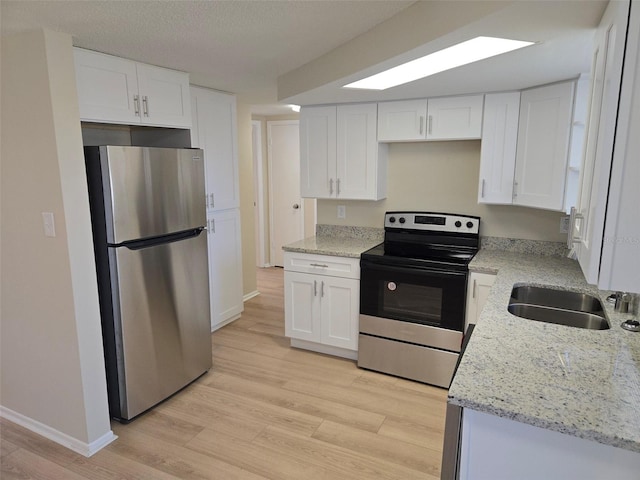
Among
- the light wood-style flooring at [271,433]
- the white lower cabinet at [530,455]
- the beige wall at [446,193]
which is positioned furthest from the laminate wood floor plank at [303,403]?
the beige wall at [446,193]

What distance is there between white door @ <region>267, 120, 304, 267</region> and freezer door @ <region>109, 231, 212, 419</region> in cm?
299

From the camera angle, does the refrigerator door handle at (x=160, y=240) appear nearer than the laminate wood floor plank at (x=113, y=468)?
No

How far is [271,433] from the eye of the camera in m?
2.44

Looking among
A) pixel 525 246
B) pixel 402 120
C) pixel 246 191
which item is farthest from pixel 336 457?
pixel 246 191

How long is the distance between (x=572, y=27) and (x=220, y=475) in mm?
2481

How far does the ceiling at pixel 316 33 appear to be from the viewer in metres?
1.47

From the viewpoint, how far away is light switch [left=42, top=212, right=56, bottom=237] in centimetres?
212

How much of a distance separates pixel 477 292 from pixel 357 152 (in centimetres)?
141

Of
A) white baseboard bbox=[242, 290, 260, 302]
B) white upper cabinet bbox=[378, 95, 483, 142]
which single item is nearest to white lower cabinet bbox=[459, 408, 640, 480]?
white upper cabinet bbox=[378, 95, 483, 142]

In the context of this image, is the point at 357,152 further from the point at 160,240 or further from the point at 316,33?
the point at 160,240

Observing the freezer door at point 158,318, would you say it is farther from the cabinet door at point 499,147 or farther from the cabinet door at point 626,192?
the cabinet door at point 626,192

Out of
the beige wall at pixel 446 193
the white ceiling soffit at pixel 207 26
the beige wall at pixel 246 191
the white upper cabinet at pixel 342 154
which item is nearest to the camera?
the white ceiling soffit at pixel 207 26

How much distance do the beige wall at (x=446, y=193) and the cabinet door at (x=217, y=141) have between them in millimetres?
1144

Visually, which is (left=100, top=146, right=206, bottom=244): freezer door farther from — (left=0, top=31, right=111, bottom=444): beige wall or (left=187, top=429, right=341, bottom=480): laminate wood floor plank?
(left=187, top=429, right=341, bottom=480): laminate wood floor plank
